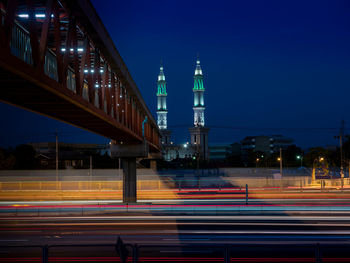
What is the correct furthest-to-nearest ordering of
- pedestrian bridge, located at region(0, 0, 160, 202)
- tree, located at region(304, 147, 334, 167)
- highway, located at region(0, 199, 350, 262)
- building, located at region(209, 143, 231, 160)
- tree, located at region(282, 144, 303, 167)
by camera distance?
1. building, located at region(209, 143, 231, 160)
2. tree, located at region(282, 144, 303, 167)
3. tree, located at region(304, 147, 334, 167)
4. highway, located at region(0, 199, 350, 262)
5. pedestrian bridge, located at region(0, 0, 160, 202)

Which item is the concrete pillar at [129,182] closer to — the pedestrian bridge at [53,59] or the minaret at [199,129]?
the pedestrian bridge at [53,59]

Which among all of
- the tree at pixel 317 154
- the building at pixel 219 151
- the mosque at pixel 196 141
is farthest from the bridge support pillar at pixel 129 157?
the building at pixel 219 151

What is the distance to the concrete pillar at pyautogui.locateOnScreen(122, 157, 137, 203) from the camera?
3238 centimetres

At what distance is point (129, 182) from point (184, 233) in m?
15.4

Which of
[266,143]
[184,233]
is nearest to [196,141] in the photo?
[266,143]

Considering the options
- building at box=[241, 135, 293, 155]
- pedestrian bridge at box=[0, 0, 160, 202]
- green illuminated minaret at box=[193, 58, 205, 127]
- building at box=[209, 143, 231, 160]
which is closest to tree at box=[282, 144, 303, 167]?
building at box=[241, 135, 293, 155]

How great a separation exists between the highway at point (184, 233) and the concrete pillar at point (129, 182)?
534cm

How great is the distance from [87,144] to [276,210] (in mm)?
138424

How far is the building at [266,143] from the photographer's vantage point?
17000cm

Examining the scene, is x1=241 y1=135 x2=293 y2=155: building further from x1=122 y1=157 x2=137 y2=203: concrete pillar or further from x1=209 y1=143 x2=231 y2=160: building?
x1=122 y1=157 x2=137 y2=203: concrete pillar

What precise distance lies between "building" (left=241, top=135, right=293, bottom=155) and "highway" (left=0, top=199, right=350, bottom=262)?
14340 centimetres

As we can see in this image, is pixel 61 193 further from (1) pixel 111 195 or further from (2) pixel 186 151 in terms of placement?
(2) pixel 186 151

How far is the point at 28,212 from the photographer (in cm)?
2652

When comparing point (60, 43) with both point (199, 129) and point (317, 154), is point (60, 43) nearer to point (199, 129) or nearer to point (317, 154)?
point (317, 154)
